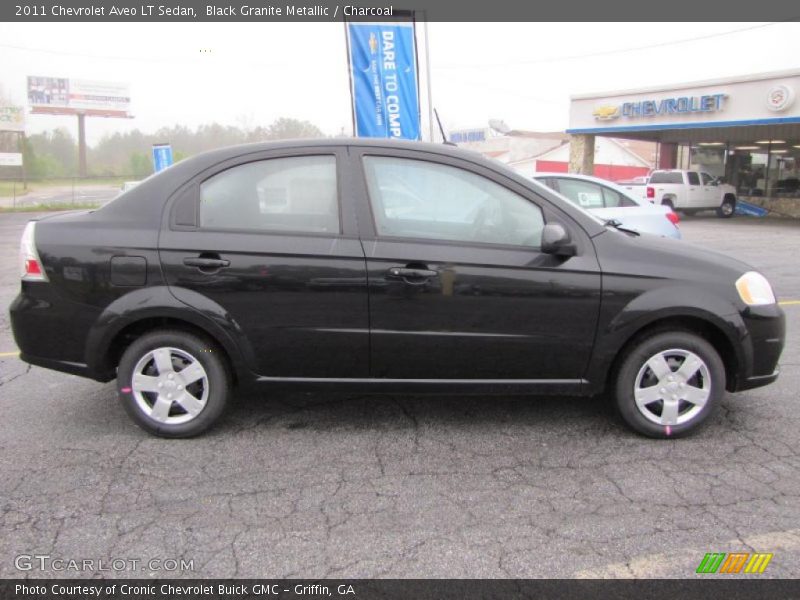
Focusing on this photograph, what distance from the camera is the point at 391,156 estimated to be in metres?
3.81

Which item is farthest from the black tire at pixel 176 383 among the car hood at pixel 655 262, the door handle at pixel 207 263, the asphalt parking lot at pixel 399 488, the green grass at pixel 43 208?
the green grass at pixel 43 208

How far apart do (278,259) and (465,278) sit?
1.05 meters

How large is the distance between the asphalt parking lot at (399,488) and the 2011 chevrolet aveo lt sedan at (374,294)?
32 cm

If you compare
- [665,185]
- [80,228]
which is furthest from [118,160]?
[80,228]

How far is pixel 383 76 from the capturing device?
33.4ft

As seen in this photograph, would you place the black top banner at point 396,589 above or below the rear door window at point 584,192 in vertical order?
below

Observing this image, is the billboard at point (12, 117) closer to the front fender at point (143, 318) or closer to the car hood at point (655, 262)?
the front fender at point (143, 318)

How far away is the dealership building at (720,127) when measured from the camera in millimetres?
22516

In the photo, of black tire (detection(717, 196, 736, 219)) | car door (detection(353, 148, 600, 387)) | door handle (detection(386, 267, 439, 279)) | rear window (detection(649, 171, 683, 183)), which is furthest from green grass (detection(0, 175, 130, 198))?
door handle (detection(386, 267, 439, 279))

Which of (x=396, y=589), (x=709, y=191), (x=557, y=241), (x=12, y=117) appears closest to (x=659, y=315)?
(x=557, y=241)

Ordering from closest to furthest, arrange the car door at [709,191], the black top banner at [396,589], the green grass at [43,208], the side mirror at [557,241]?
1. the black top banner at [396,589]
2. the side mirror at [557,241]
3. the car door at [709,191]
4. the green grass at [43,208]

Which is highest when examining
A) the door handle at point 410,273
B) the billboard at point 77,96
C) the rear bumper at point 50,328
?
the billboard at point 77,96

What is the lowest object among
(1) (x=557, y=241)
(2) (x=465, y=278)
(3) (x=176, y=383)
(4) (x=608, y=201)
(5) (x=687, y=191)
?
(3) (x=176, y=383)

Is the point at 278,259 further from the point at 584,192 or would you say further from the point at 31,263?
the point at 584,192
